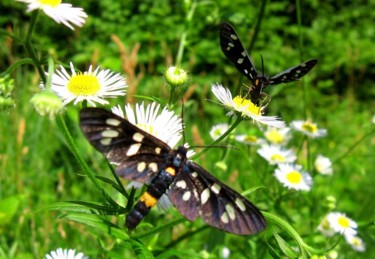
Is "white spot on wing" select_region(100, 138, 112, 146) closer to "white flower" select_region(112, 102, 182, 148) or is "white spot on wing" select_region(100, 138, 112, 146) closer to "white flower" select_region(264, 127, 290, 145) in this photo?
"white flower" select_region(112, 102, 182, 148)

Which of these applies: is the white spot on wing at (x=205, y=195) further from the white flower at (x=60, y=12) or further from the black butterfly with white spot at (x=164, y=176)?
the white flower at (x=60, y=12)

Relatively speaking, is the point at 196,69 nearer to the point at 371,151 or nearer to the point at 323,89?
the point at 323,89

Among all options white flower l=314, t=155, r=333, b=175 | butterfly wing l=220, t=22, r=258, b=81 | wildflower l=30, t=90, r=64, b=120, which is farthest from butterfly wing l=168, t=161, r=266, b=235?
white flower l=314, t=155, r=333, b=175

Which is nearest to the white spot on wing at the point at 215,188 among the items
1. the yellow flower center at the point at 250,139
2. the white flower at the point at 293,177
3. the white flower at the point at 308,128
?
the white flower at the point at 293,177

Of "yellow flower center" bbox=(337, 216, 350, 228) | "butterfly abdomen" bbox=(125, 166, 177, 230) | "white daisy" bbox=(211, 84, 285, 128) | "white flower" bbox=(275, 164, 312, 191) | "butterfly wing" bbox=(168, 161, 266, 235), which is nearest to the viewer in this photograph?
"butterfly wing" bbox=(168, 161, 266, 235)

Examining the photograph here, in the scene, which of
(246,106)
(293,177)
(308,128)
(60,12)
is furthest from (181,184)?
(308,128)

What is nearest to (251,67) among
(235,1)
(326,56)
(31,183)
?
(31,183)

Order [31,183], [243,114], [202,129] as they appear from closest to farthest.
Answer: [243,114] < [31,183] < [202,129]
